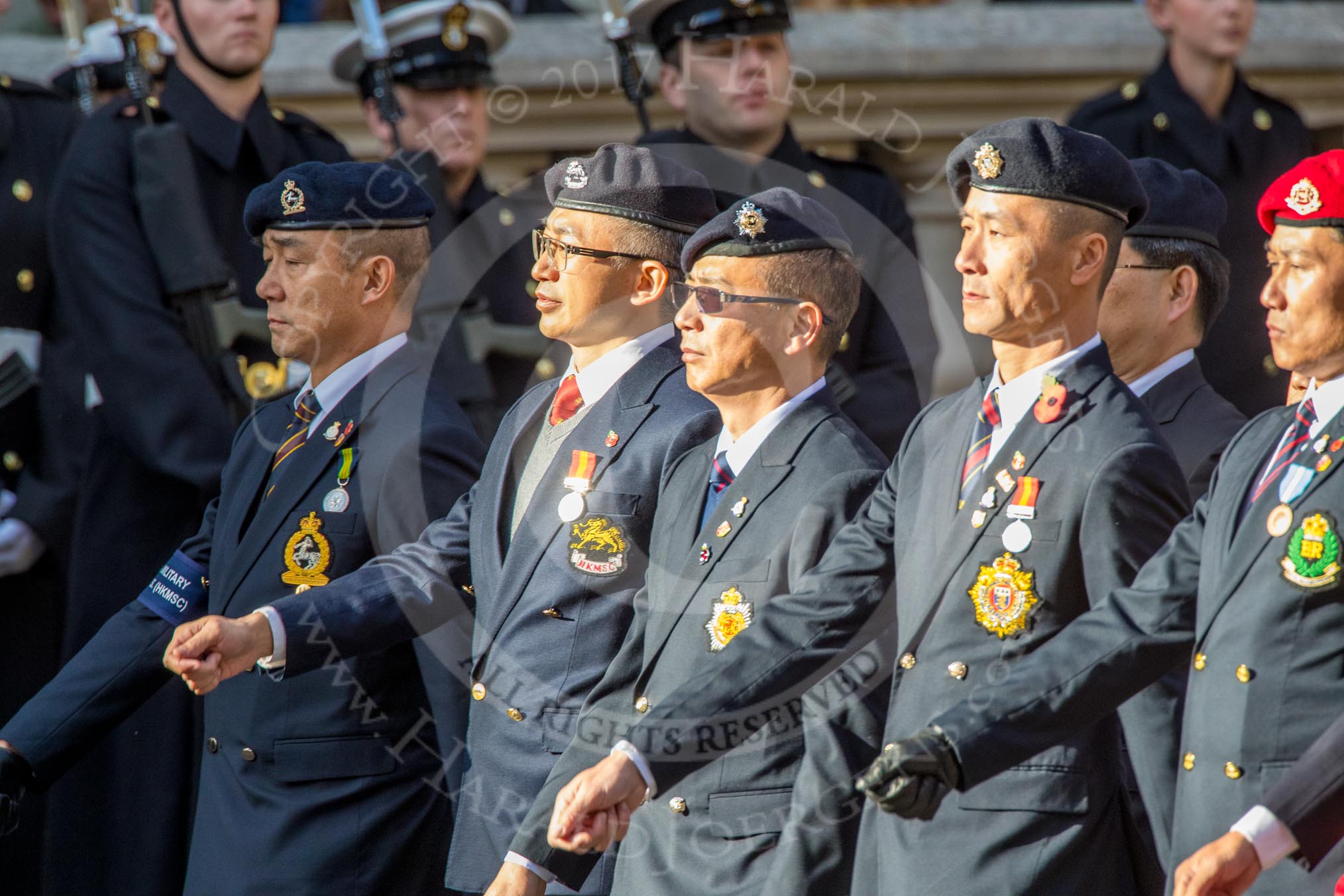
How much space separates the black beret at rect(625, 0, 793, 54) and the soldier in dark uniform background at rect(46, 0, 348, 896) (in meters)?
1.25

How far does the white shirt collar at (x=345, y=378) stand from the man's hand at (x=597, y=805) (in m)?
1.47

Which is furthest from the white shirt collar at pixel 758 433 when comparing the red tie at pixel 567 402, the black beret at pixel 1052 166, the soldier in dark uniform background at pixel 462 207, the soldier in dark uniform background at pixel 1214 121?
the soldier in dark uniform background at pixel 1214 121

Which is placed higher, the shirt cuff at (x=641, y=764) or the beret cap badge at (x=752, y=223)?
the beret cap badge at (x=752, y=223)

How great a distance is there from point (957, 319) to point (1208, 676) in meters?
4.39

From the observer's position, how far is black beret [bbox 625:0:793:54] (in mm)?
6641

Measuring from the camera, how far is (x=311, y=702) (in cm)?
472

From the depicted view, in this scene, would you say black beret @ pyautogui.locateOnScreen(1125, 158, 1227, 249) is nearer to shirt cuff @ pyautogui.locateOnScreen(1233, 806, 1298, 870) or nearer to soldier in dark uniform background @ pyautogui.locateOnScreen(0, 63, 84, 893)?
shirt cuff @ pyautogui.locateOnScreen(1233, 806, 1298, 870)

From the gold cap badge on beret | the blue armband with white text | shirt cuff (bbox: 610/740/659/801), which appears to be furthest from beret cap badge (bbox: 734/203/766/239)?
the gold cap badge on beret

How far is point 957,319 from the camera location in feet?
25.5

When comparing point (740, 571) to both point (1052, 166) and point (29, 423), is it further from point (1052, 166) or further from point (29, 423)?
point (29, 423)

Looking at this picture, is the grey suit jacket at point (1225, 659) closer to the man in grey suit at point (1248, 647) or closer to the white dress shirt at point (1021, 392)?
the man in grey suit at point (1248, 647)

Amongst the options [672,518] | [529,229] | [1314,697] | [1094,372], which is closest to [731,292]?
[672,518]

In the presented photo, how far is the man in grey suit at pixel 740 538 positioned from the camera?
13.3 feet

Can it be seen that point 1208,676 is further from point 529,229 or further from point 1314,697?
point 529,229
